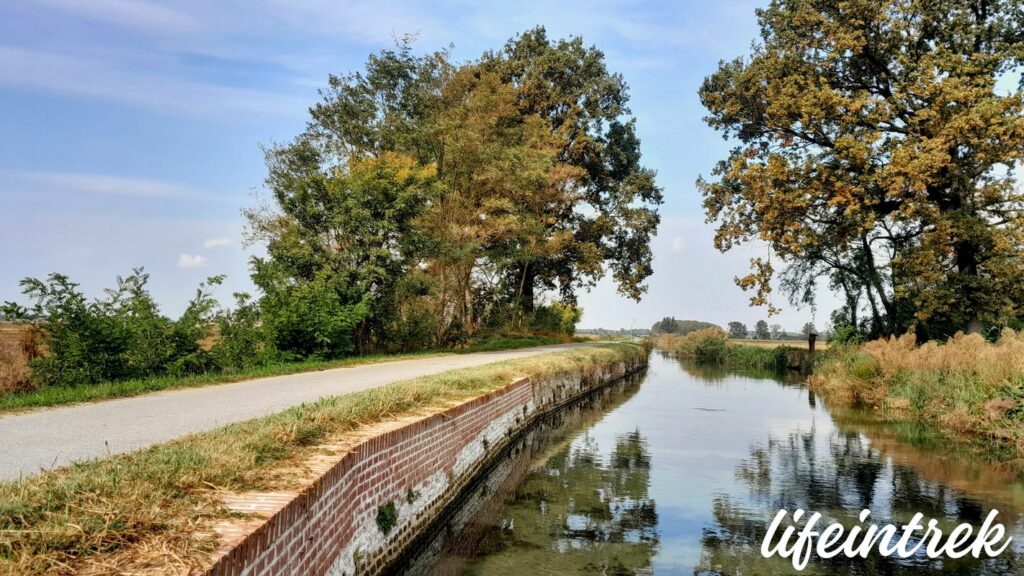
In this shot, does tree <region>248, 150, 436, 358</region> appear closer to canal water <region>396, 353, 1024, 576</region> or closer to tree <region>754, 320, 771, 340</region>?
canal water <region>396, 353, 1024, 576</region>

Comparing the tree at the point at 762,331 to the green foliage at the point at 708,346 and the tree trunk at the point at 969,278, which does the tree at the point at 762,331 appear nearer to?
the green foliage at the point at 708,346

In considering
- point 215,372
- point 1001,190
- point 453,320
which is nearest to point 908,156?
point 1001,190

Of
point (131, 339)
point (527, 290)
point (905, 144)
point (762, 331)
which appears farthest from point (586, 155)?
point (762, 331)

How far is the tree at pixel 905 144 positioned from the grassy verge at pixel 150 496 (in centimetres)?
2261

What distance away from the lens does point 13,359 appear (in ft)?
38.0

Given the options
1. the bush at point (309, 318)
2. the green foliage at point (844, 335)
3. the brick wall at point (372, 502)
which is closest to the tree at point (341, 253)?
the bush at point (309, 318)

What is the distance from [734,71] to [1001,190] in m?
11.3

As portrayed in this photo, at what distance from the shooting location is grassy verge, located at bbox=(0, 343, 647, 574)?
324 centimetres

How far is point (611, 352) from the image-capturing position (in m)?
28.7

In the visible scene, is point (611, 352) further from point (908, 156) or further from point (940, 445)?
point (940, 445)

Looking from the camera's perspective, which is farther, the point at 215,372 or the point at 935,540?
the point at 215,372

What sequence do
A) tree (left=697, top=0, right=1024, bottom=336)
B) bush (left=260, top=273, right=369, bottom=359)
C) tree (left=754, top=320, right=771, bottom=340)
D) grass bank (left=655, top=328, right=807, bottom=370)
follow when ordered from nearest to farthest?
1. bush (left=260, top=273, right=369, bottom=359)
2. tree (left=697, top=0, right=1024, bottom=336)
3. grass bank (left=655, top=328, right=807, bottom=370)
4. tree (left=754, top=320, right=771, bottom=340)

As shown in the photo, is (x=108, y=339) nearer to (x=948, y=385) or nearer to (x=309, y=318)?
(x=309, y=318)

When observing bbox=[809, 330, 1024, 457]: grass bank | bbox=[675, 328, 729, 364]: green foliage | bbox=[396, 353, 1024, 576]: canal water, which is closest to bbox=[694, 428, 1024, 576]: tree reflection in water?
bbox=[396, 353, 1024, 576]: canal water
